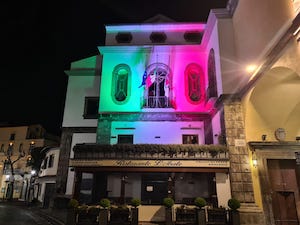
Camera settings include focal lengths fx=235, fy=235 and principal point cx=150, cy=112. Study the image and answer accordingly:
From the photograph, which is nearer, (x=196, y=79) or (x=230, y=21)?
(x=230, y=21)

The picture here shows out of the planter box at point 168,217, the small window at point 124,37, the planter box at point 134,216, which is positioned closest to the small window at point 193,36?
the small window at point 124,37

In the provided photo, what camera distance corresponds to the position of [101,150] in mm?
13266

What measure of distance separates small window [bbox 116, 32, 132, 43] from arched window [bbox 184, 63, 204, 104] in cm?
569

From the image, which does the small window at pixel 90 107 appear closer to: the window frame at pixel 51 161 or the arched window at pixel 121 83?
the arched window at pixel 121 83

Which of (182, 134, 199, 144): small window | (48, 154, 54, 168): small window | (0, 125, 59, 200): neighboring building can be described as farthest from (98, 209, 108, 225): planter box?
(0, 125, 59, 200): neighboring building

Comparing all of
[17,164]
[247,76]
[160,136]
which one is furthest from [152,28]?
[17,164]

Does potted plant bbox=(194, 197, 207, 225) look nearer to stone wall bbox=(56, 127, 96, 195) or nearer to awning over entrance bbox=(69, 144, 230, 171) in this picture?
awning over entrance bbox=(69, 144, 230, 171)

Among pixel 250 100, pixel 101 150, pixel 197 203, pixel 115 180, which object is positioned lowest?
pixel 197 203

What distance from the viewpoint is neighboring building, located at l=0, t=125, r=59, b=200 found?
39.1m

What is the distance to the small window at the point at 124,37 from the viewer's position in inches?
779

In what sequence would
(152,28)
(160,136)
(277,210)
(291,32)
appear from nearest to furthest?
(291,32) < (277,210) < (160,136) < (152,28)

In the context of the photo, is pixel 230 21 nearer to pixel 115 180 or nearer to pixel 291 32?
pixel 291 32

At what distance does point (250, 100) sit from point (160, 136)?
668cm

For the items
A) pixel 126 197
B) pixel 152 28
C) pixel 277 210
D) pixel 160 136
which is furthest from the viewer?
pixel 152 28
